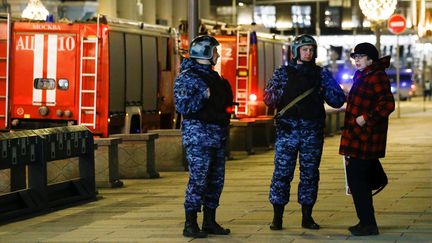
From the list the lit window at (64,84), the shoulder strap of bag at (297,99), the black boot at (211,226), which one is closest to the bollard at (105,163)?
the lit window at (64,84)

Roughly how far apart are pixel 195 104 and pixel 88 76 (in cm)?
1038

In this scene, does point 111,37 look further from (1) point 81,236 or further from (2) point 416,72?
(2) point 416,72

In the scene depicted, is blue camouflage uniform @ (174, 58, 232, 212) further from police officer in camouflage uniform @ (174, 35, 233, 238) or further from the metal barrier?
the metal barrier

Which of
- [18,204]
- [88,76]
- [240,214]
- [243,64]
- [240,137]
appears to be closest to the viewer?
[240,214]

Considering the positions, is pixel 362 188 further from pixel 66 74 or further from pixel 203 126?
pixel 66 74

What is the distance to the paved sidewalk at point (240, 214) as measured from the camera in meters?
11.5

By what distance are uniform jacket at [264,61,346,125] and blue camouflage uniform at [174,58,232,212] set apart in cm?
57

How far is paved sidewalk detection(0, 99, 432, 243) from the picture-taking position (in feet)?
37.8

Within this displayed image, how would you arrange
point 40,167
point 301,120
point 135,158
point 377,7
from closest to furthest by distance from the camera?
1. point 301,120
2. point 40,167
3. point 135,158
4. point 377,7

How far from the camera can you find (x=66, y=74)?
2170 cm

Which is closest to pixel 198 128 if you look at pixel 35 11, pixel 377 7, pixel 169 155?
pixel 169 155

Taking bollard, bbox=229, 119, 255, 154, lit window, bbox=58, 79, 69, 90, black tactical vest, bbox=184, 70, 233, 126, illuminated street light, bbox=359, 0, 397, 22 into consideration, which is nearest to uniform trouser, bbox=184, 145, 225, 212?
black tactical vest, bbox=184, 70, 233, 126

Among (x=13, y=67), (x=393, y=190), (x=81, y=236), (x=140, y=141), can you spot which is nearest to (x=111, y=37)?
(x=13, y=67)

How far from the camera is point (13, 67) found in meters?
21.9
